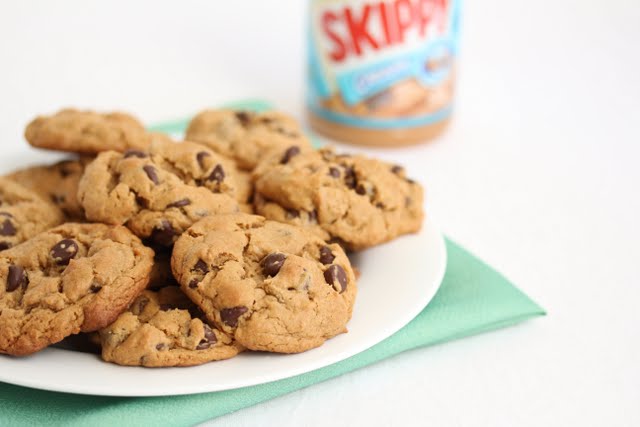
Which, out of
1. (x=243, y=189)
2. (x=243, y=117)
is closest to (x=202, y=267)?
(x=243, y=189)

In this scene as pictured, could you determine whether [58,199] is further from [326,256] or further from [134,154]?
[326,256]

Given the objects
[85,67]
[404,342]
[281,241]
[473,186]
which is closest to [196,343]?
[281,241]

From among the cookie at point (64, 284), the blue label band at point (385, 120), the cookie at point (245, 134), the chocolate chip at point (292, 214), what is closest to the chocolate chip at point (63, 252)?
the cookie at point (64, 284)

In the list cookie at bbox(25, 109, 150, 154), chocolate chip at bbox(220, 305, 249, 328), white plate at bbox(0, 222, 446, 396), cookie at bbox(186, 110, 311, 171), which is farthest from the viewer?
cookie at bbox(186, 110, 311, 171)

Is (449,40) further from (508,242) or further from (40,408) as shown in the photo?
(40,408)

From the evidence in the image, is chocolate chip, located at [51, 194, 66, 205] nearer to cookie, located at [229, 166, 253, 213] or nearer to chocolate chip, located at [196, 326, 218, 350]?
cookie, located at [229, 166, 253, 213]

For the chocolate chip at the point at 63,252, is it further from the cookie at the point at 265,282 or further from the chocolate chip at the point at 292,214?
the chocolate chip at the point at 292,214

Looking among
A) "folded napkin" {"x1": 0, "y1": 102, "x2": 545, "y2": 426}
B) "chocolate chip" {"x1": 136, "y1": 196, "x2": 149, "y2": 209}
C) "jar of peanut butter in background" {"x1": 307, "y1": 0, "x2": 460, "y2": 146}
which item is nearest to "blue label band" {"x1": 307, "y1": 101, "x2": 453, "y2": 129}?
"jar of peanut butter in background" {"x1": 307, "y1": 0, "x2": 460, "y2": 146}
